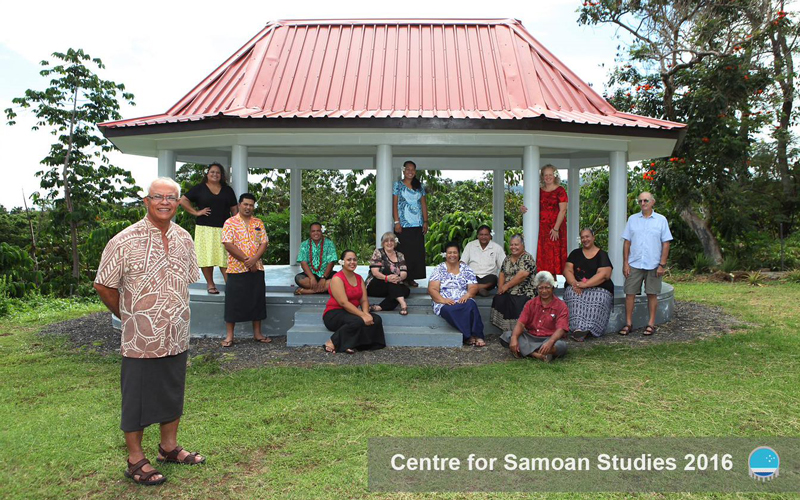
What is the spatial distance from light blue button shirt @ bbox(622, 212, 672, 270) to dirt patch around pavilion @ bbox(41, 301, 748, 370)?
0.94 meters

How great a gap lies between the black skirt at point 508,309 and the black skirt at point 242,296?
9.27 feet

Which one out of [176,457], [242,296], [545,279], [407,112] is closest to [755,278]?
[545,279]

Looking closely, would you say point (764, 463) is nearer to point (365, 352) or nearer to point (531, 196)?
point (365, 352)

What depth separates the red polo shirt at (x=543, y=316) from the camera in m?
6.14

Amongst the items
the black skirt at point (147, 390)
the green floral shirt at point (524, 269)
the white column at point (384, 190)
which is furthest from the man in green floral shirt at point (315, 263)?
the black skirt at point (147, 390)

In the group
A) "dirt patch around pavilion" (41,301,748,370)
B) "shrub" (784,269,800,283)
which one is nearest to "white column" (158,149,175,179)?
"dirt patch around pavilion" (41,301,748,370)

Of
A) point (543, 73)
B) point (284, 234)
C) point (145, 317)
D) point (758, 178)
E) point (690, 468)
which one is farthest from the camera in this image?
point (758, 178)

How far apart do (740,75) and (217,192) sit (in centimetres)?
1130

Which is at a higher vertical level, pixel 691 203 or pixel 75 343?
pixel 691 203

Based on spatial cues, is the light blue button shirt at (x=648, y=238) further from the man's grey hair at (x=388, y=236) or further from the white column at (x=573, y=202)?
the white column at (x=573, y=202)

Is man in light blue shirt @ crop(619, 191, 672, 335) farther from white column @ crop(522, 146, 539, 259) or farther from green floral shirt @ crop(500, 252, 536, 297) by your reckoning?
green floral shirt @ crop(500, 252, 536, 297)

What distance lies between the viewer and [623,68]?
47.5 feet

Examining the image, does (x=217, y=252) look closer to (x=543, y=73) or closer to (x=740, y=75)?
(x=543, y=73)

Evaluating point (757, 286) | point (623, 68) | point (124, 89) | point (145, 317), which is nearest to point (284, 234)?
point (124, 89)
